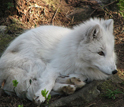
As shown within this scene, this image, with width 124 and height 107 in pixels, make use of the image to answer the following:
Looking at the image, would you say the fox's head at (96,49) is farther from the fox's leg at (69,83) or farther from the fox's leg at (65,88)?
the fox's leg at (65,88)

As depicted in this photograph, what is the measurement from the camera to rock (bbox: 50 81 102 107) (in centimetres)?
287

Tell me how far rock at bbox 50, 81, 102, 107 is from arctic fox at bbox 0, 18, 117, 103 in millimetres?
123

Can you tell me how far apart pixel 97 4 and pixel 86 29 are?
3949mm

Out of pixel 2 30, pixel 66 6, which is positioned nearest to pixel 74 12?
pixel 66 6

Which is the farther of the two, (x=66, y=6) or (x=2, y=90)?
(x=66, y=6)

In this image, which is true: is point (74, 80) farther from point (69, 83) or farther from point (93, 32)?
point (93, 32)

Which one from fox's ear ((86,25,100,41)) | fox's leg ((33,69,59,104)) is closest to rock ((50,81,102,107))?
fox's leg ((33,69,59,104))

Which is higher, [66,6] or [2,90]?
[66,6]

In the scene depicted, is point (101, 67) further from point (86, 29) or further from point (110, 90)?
point (86, 29)

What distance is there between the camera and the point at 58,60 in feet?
11.5

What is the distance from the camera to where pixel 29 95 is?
3.06 metres

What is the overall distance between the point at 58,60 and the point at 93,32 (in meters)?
0.94

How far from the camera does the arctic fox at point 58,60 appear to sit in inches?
122

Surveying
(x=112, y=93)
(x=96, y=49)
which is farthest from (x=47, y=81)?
(x=112, y=93)
